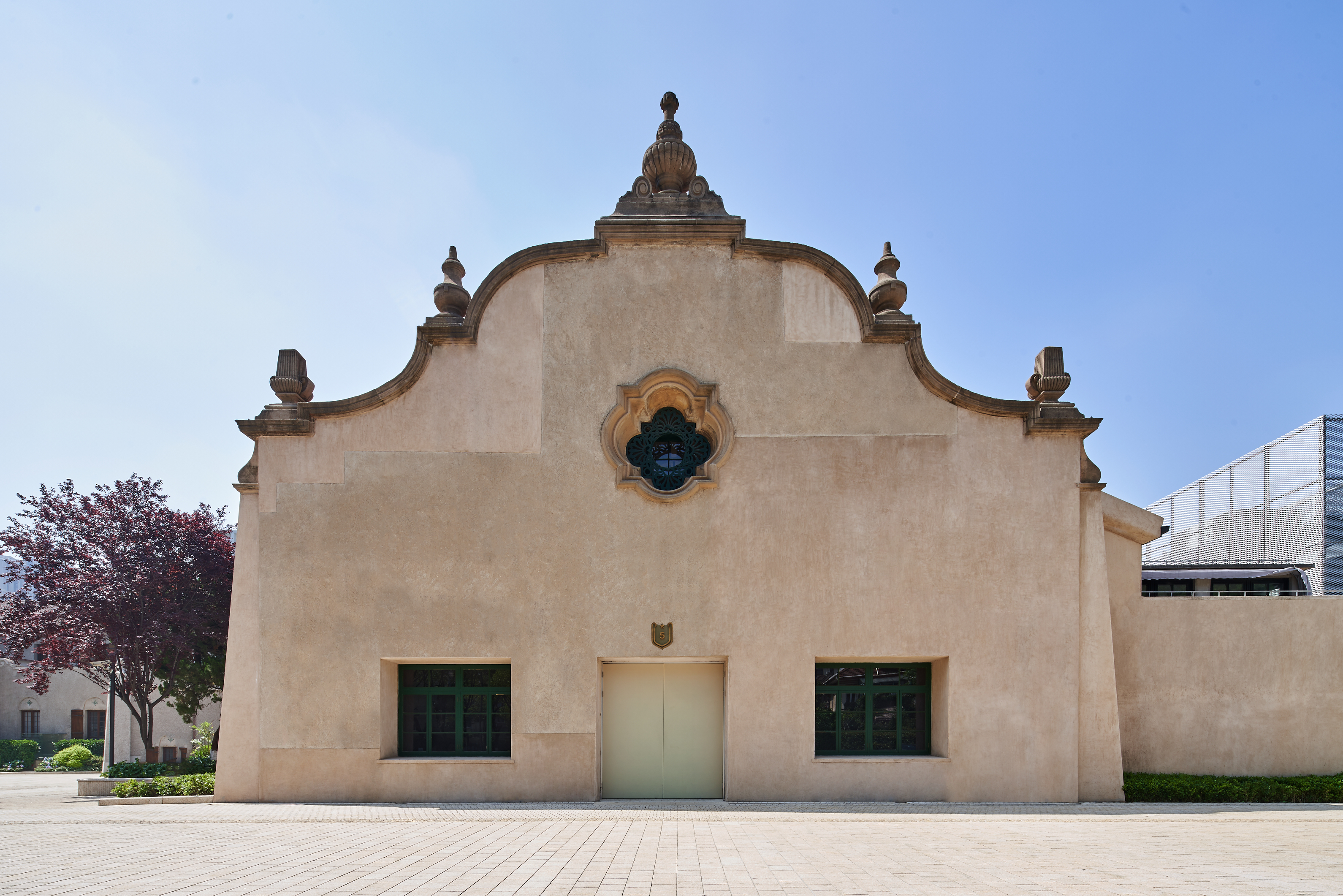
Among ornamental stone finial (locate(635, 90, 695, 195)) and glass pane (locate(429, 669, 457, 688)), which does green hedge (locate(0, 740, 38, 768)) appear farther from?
ornamental stone finial (locate(635, 90, 695, 195))

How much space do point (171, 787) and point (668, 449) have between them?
9.98 meters

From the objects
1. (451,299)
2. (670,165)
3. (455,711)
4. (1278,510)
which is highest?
(670,165)

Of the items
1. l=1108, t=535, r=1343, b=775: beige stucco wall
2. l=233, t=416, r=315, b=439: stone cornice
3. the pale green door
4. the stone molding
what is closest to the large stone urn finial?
l=233, t=416, r=315, b=439: stone cornice

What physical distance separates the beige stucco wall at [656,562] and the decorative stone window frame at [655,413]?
7.8 inches

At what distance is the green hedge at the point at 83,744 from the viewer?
28.5 meters

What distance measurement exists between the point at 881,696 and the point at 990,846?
409 cm

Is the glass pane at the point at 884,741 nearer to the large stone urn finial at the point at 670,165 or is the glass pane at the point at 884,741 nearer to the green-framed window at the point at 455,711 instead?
the green-framed window at the point at 455,711

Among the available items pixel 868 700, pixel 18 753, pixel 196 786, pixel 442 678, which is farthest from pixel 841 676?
pixel 18 753

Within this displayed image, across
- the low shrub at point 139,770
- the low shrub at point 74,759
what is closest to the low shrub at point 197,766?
the low shrub at point 139,770

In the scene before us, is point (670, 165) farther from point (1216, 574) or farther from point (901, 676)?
point (1216, 574)

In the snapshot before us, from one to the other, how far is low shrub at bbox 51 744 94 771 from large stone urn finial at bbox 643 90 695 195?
28.9 meters

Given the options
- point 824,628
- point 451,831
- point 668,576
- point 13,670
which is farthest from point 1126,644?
point 13,670

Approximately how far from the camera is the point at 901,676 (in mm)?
12180

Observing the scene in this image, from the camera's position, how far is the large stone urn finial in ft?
41.5
